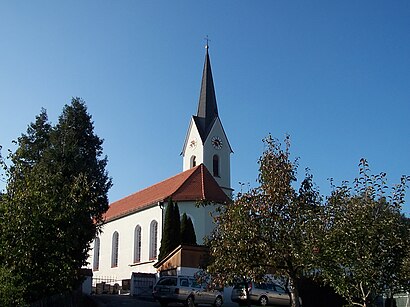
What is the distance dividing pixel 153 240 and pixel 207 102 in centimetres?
2168

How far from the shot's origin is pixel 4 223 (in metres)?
15.6

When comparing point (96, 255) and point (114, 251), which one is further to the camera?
point (96, 255)

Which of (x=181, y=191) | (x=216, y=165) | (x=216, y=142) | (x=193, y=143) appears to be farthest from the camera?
(x=193, y=143)

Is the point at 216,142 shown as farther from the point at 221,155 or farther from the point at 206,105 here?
the point at 206,105

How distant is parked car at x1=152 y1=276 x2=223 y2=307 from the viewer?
26453 millimetres

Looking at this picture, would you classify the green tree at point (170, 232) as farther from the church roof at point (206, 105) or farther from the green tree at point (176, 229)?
the church roof at point (206, 105)

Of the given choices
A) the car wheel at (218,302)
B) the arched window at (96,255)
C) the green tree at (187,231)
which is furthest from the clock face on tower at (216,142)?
the car wheel at (218,302)

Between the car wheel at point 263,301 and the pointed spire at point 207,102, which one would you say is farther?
the pointed spire at point 207,102

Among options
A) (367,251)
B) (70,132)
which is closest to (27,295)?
(367,251)

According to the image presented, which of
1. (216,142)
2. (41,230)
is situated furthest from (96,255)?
(41,230)

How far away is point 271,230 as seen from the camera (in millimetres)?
18188

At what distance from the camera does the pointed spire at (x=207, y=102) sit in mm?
61281

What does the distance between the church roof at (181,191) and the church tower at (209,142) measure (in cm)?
678

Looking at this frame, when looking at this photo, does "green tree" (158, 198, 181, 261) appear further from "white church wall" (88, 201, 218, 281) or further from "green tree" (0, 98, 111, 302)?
"green tree" (0, 98, 111, 302)
